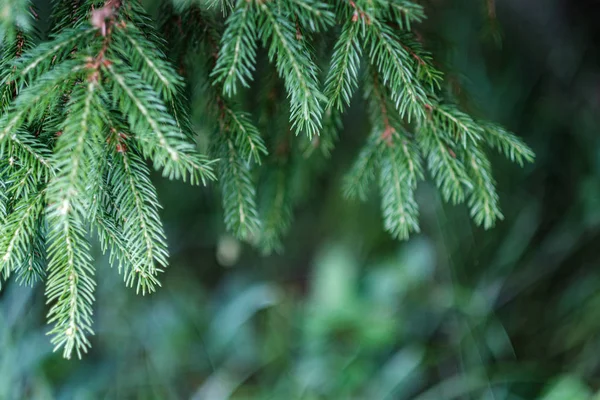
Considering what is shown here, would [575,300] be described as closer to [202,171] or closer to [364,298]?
[364,298]

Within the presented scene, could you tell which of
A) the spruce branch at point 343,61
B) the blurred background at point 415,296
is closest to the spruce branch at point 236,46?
the spruce branch at point 343,61

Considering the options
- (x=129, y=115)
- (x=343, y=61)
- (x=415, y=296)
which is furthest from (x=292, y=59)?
(x=415, y=296)

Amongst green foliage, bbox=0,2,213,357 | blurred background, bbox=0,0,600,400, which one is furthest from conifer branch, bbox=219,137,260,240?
blurred background, bbox=0,0,600,400

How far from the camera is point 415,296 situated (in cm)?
164

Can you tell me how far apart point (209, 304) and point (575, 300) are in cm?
122

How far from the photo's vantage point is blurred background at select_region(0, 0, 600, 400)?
54.5 inches

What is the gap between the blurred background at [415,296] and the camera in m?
1.38

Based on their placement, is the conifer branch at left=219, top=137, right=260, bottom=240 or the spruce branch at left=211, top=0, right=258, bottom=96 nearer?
the spruce branch at left=211, top=0, right=258, bottom=96

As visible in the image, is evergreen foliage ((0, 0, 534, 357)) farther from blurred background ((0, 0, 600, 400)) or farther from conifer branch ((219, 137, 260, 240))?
blurred background ((0, 0, 600, 400))

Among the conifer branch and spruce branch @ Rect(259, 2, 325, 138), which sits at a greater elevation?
spruce branch @ Rect(259, 2, 325, 138)

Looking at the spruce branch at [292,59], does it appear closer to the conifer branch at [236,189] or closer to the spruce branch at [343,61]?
the spruce branch at [343,61]

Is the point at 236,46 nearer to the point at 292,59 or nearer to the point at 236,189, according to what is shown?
the point at 292,59

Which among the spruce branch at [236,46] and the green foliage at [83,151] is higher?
the spruce branch at [236,46]

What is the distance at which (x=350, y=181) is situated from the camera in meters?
0.93
